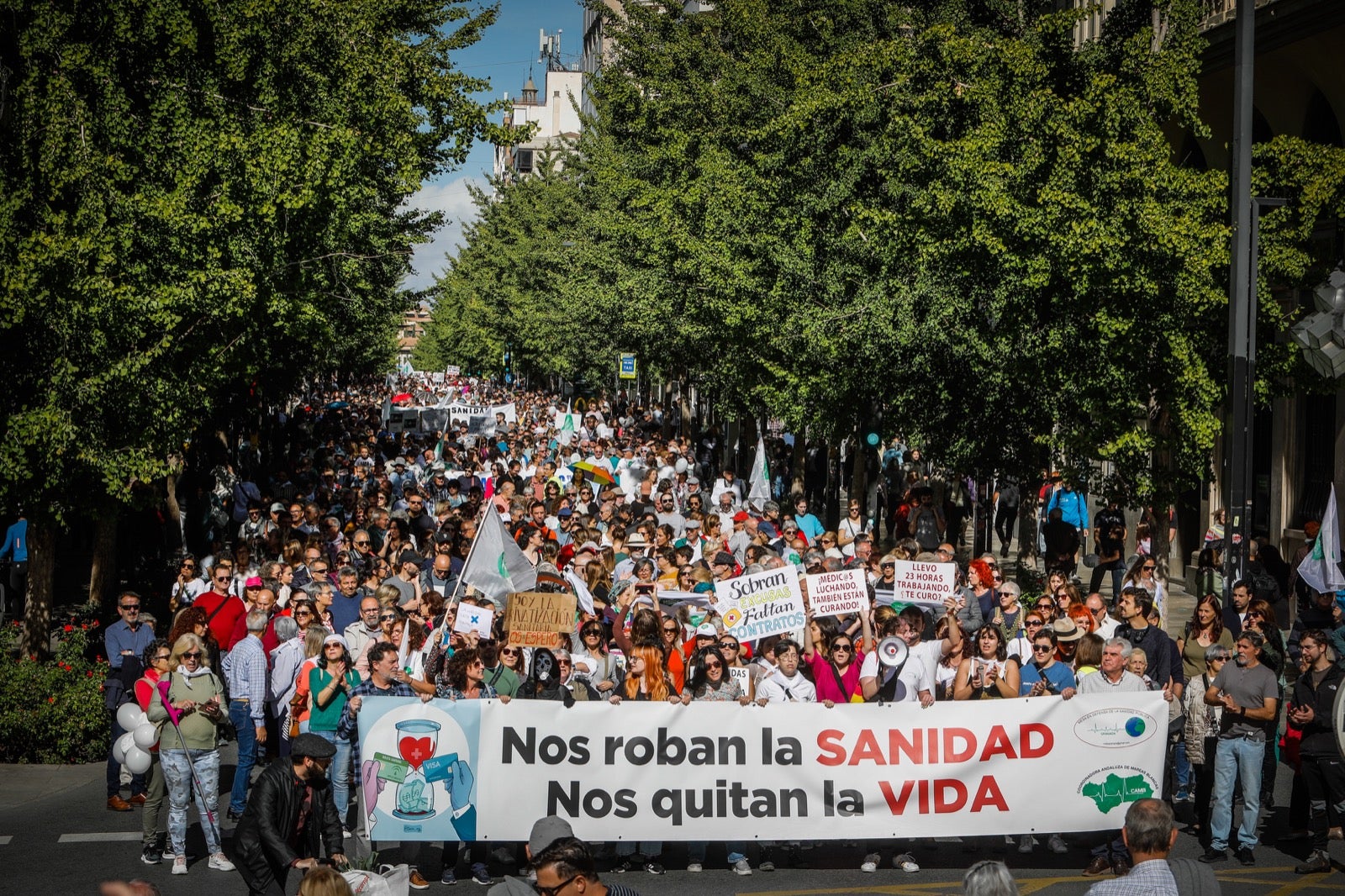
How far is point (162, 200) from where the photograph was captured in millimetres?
15938

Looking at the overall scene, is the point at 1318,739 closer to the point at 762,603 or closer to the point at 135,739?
the point at 762,603

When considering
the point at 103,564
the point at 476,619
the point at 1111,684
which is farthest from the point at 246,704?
the point at 103,564

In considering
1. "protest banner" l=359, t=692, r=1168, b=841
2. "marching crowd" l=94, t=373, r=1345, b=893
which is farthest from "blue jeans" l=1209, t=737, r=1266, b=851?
"protest banner" l=359, t=692, r=1168, b=841

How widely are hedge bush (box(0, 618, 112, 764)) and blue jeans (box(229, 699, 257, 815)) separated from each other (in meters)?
2.19

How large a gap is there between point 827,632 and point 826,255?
1236 centimetres

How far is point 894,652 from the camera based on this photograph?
37.2ft

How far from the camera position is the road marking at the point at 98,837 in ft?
36.1

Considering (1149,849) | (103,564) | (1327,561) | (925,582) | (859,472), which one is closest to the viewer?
(1149,849)

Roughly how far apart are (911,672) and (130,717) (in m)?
5.48

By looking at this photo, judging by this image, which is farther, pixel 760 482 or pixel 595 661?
pixel 760 482

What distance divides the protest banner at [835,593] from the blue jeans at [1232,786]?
341 cm

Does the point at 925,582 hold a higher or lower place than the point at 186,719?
higher

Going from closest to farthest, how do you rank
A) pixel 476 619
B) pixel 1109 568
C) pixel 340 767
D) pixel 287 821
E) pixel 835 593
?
pixel 287 821 → pixel 340 767 → pixel 476 619 → pixel 835 593 → pixel 1109 568

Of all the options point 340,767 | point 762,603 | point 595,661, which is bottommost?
point 340,767
